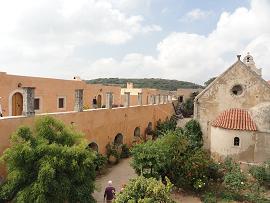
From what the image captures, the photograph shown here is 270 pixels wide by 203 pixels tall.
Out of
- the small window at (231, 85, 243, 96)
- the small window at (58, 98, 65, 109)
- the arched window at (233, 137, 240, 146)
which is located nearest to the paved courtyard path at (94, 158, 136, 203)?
the small window at (58, 98, 65, 109)

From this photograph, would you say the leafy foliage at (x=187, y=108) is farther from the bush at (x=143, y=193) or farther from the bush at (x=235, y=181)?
the bush at (x=143, y=193)

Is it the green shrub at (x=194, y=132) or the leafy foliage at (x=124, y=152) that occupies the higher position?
the green shrub at (x=194, y=132)

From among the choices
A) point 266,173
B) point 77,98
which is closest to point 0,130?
point 77,98

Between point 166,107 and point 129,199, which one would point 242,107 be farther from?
point 166,107

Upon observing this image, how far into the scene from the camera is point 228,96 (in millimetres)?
21688

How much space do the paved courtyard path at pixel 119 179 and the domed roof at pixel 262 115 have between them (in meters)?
6.86

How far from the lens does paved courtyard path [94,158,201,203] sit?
15.8 meters

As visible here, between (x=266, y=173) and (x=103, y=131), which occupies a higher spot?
(x=103, y=131)

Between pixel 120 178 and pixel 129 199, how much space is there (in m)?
8.90

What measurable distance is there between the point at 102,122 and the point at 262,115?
407 inches

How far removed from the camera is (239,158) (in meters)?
19.5

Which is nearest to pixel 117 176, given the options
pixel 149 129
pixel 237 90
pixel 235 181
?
pixel 235 181

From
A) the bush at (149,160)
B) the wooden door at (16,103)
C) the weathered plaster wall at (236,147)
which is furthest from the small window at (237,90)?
the wooden door at (16,103)

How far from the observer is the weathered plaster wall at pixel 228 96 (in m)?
20.8
